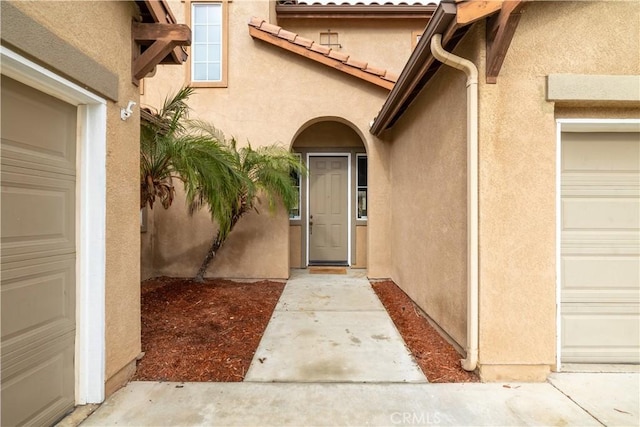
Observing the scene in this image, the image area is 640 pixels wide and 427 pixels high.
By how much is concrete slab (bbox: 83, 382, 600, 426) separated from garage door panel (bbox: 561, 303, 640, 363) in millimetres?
654

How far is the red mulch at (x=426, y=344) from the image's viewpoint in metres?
2.95

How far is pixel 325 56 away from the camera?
6234 mm

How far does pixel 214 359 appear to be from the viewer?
3.23 metres

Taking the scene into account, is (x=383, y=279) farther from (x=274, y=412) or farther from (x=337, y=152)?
(x=274, y=412)

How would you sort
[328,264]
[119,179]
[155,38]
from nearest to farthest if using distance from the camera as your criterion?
1. [119,179]
2. [155,38]
3. [328,264]

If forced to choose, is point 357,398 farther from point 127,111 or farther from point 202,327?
point 127,111

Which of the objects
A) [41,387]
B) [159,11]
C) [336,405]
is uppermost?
[159,11]

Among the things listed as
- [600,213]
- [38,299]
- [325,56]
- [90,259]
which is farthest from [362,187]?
[38,299]

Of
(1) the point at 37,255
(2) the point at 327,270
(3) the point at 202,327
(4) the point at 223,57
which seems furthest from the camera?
(2) the point at 327,270

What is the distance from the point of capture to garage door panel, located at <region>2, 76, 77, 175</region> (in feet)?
6.52

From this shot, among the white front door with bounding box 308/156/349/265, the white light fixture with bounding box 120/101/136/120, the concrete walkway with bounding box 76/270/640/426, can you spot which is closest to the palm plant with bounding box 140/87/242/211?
the white light fixture with bounding box 120/101/136/120

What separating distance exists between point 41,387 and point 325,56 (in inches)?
251

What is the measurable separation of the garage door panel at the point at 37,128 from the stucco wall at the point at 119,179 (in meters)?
0.28

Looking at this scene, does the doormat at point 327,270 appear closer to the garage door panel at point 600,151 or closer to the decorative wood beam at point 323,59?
the decorative wood beam at point 323,59
